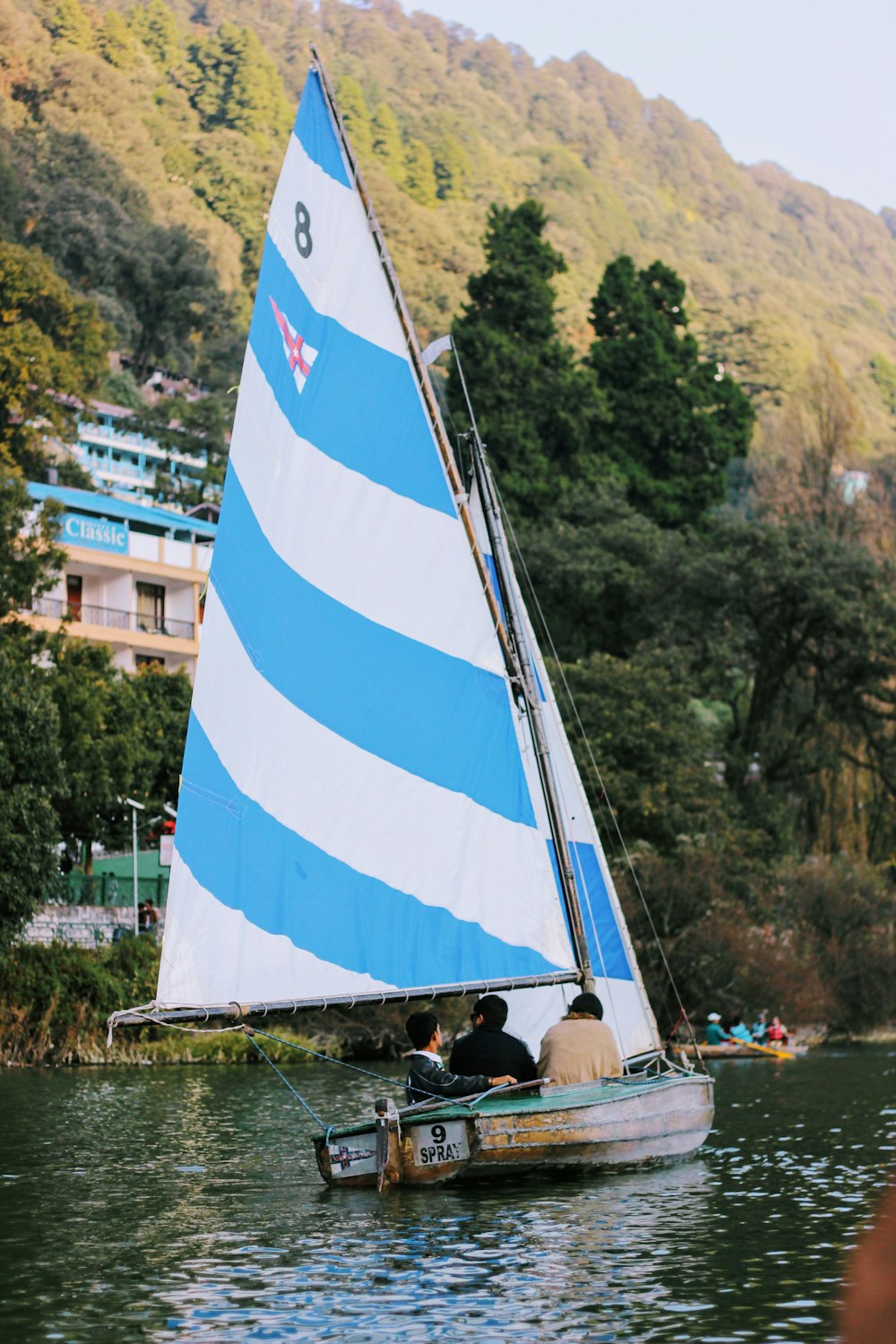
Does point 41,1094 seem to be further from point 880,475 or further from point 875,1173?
point 880,475

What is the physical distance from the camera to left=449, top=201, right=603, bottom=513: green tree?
289ft

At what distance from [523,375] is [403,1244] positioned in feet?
263

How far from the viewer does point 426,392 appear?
18781 millimetres

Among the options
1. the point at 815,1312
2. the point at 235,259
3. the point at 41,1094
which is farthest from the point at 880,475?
the point at 815,1312

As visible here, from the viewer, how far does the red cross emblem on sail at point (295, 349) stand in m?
18.2

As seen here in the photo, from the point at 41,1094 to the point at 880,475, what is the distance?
80.6 metres

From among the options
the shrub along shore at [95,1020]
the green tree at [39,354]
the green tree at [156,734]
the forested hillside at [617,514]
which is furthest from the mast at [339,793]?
the green tree at [39,354]

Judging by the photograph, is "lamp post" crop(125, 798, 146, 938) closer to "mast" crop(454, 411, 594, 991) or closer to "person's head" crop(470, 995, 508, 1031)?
"mast" crop(454, 411, 594, 991)

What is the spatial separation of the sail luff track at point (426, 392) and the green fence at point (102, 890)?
2707 centimetres

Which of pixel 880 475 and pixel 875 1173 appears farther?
pixel 880 475

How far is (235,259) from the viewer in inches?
5925

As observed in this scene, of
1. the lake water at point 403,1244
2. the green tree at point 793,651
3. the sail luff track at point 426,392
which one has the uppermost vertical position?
the green tree at point 793,651

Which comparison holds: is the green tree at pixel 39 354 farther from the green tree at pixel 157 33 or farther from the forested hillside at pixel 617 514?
the green tree at pixel 157 33

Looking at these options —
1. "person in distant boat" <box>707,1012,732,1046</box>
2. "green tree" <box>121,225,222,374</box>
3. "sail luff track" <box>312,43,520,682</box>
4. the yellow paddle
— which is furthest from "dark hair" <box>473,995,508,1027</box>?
"green tree" <box>121,225,222,374</box>
